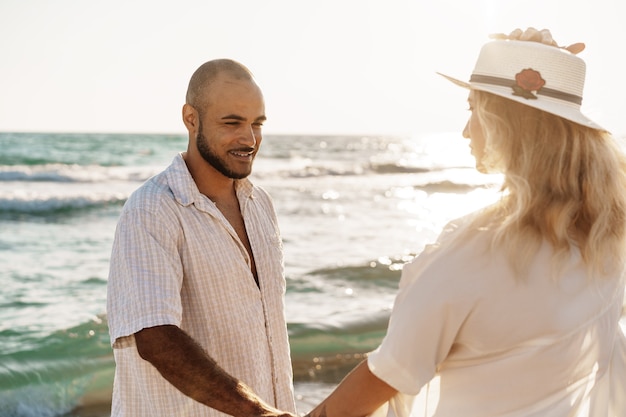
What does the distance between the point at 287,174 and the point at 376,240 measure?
47.2 ft

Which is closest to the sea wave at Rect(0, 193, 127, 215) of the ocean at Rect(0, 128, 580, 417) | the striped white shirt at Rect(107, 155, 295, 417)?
the ocean at Rect(0, 128, 580, 417)

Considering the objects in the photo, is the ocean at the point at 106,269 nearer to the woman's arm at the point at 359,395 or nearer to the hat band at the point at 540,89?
the hat band at the point at 540,89

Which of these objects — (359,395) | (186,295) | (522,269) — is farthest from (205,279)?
(522,269)

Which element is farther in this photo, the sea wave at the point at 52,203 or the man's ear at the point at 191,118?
the sea wave at the point at 52,203

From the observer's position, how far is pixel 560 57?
75.9 inches

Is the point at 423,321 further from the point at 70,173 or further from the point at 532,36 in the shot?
the point at 70,173

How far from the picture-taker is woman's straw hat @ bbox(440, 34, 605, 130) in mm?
1840

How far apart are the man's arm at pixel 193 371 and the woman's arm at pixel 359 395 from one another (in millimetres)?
465

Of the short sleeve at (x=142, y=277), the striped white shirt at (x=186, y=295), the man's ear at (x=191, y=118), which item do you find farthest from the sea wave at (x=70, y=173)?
the short sleeve at (x=142, y=277)

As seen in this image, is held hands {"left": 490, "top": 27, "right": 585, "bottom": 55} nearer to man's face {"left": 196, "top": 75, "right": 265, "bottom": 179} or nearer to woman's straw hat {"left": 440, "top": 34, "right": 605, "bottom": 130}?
woman's straw hat {"left": 440, "top": 34, "right": 605, "bottom": 130}

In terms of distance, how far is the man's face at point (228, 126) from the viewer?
2852 millimetres

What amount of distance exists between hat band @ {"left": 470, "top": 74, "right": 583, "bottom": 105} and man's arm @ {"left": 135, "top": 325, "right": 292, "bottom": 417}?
1202mm

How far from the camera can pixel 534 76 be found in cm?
187

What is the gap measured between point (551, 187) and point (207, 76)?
58.7 inches
